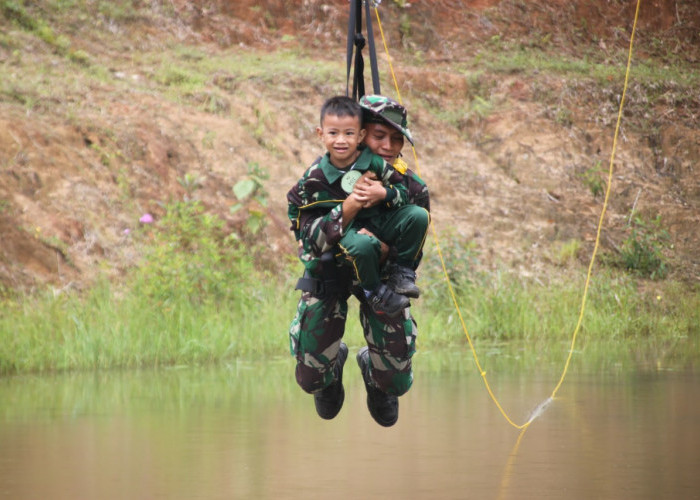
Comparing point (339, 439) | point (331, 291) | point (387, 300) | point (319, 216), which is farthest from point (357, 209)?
point (339, 439)

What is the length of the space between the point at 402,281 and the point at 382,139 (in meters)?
0.65

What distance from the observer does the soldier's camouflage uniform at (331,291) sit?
4.75 m

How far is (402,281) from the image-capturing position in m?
4.82

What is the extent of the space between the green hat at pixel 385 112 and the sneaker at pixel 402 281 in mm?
567

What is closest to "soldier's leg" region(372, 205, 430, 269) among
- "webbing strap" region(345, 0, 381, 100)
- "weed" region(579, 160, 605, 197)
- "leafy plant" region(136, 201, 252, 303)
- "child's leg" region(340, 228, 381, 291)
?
"child's leg" region(340, 228, 381, 291)

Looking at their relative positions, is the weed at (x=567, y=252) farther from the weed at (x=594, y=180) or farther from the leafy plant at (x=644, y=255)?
the weed at (x=594, y=180)

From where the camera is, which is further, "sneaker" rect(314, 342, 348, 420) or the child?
"sneaker" rect(314, 342, 348, 420)

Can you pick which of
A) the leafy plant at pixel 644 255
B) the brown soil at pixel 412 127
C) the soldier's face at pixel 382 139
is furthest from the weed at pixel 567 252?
the soldier's face at pixel 382 139

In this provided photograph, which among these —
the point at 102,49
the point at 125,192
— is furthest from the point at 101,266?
the point at 102,49

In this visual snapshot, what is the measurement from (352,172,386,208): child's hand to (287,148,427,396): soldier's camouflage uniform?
0.10 meters

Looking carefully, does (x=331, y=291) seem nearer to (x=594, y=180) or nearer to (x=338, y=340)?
(x=338, y=340)

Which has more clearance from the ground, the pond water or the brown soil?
the brown soil

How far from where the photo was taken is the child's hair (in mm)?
4664

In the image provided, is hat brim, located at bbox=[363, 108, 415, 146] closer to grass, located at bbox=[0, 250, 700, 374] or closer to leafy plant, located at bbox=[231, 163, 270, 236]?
grass, located at bbox=[0, 250, 700, 374]
